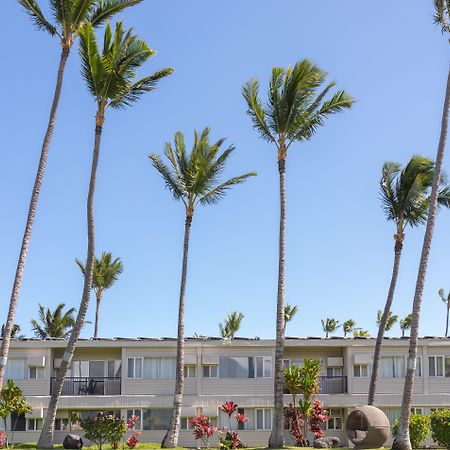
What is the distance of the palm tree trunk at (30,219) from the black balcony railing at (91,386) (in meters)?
13.7

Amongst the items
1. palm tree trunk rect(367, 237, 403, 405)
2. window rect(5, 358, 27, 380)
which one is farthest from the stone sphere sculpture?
window rect(5, 358, 27, 380)

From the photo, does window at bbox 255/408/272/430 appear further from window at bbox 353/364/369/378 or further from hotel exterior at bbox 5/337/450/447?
window at bbox 353/364/369/378

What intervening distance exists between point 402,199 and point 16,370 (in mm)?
20210

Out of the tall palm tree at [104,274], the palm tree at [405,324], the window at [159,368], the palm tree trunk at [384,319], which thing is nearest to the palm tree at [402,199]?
the palm tree trunk at [384,319]

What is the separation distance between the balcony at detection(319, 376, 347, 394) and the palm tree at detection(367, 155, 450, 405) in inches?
118

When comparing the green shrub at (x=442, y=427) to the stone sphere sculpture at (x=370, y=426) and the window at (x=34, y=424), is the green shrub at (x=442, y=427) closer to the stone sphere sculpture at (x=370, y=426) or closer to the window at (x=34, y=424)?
the stone sphere sculpture at (x=370, y=426)

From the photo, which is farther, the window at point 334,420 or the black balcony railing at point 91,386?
the window at point 334,420

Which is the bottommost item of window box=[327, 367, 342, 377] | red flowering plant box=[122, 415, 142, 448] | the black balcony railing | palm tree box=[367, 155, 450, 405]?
red flowering plant box=[122, 415, 142, 448]

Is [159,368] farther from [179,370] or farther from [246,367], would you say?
[179,370]

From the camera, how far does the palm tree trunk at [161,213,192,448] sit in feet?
125

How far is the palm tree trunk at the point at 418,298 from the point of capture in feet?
104

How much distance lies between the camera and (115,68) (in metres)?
34.7

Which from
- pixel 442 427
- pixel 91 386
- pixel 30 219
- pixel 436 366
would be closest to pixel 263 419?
pixel 91 386

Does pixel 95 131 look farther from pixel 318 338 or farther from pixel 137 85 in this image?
pixel 318 338
